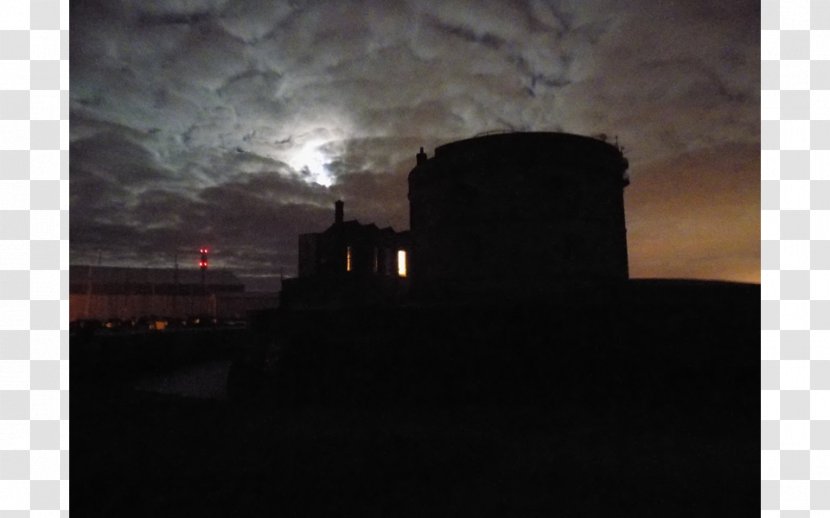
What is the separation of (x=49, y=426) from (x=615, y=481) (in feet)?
22.8

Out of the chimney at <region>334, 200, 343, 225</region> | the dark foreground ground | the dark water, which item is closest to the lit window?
the chimney at <region>334, 200, 343, 225</region>

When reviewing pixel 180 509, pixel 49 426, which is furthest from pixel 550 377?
pixel 49 426

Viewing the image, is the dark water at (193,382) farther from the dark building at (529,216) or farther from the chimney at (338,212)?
the chimney at (338,212)

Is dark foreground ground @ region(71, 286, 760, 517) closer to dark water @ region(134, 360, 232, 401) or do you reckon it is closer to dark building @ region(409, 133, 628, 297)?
dark water @ region(134, 360, 232, 401)

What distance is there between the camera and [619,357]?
1169 centimetres

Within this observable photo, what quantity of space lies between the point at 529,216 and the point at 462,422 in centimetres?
1091

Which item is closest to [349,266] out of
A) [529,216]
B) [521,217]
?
[521,217]

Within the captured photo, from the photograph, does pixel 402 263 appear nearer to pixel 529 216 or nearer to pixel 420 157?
pixel 420 157

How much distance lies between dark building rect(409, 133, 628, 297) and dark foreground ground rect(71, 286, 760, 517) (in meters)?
5.36

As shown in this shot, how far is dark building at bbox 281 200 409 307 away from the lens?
24297 mm

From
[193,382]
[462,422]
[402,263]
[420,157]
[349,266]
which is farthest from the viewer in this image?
[402,263]

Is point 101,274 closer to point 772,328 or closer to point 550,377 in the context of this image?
point 550,377

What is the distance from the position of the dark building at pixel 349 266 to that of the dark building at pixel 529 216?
5791 mm

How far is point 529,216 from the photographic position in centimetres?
1872
